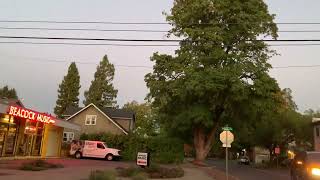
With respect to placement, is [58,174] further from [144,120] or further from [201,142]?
[144,120]

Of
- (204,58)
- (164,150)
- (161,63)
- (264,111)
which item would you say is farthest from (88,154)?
(264,111)

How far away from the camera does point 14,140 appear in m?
33.8

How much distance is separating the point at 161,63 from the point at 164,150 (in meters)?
10.2

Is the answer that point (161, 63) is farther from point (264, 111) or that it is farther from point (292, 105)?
point (292, 105)

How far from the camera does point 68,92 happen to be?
9019 cm

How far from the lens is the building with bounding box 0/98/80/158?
31.2 m

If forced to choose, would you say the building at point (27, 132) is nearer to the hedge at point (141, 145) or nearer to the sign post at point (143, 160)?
the hedge at point (141, 145)

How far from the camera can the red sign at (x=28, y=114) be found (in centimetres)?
2958

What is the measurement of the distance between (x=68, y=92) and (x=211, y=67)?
51.7 metres

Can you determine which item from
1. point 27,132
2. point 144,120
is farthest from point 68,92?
point 27,132

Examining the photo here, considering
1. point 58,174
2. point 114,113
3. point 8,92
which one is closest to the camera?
point 58,174

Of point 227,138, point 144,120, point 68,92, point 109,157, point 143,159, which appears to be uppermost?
point 68,92

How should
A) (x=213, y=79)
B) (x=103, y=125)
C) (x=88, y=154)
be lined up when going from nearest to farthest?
1. (x=213, y=79)
2. (x=88, y=154)
3. (x=103, y=125)

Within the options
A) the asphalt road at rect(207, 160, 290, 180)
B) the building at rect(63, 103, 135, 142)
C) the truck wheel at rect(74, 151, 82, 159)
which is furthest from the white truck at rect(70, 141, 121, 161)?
the building at rect(63, 103, 135, 142)
